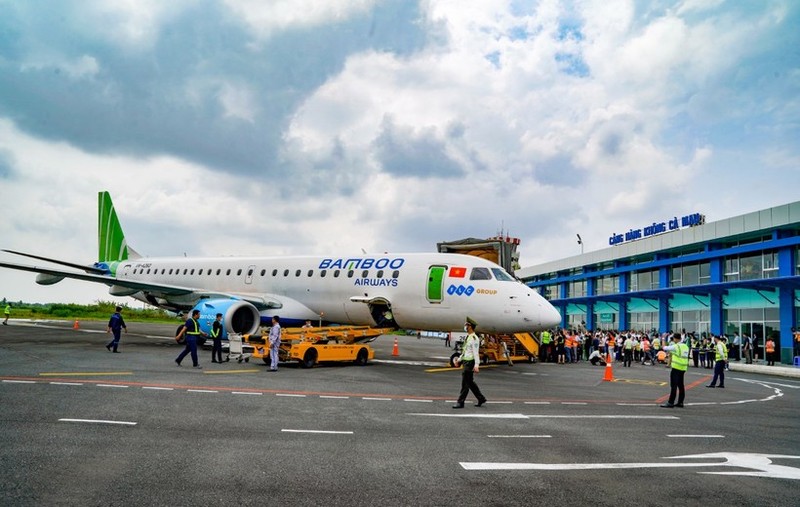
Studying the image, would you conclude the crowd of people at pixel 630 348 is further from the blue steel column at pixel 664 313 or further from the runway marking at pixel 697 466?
the runway marking at pixel 697 466

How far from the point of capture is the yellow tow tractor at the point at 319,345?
67.7 feet

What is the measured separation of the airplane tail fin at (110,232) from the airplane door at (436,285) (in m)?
25.5

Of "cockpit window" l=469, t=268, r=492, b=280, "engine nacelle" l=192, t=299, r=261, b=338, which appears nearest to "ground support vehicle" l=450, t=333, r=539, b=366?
"cockpit window" l=469, t=268, r=492, b=280

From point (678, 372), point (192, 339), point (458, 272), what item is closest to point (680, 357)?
point (678, 372)

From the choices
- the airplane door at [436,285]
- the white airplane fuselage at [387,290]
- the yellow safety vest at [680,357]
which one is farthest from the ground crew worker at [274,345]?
the yellow safety vest at [680,357]

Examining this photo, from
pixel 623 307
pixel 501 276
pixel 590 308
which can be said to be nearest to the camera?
pixel 501 276

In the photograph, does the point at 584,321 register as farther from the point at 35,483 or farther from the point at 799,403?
the point at 35,483

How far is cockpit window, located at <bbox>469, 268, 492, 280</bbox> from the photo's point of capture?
2166cm

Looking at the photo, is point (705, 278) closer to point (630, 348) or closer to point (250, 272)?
point (630, 348)

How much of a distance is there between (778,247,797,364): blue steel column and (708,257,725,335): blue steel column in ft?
14.8

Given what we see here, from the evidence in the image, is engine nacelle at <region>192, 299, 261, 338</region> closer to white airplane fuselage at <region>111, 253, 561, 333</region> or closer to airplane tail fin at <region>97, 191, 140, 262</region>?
white airplane fuselage at <region>111, 253, 561, 333</region>

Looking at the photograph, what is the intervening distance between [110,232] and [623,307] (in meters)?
42.4

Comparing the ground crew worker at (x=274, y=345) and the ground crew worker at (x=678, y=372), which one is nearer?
the ground crew worker at (x=678, y=372)

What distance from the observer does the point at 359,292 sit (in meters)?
24.2
